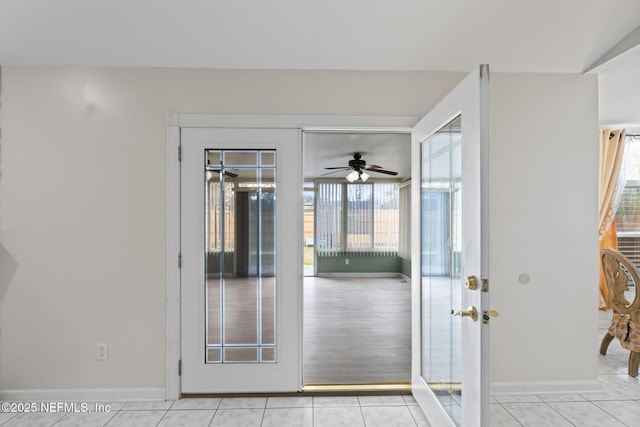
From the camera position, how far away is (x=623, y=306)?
118 inches

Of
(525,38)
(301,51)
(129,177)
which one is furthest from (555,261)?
(129,177)

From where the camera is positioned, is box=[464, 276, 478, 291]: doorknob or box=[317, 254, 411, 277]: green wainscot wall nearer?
box=[464, 276, 478, 291]: doorknob

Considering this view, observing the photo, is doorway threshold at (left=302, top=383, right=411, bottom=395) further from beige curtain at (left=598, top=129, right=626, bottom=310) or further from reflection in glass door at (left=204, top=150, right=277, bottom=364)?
beige curtain at (left=598, top=129, right=626, bottom=310)

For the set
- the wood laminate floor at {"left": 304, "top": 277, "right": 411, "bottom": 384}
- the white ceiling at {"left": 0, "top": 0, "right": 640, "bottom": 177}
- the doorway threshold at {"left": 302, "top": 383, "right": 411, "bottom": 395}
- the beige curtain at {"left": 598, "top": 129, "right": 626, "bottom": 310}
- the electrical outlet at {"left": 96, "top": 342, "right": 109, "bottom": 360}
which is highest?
the white ceiling at {"left": 0, "top": 0, "right": 640, "bottom": 177}

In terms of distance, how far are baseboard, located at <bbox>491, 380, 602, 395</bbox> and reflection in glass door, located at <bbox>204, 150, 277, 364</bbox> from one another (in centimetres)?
174

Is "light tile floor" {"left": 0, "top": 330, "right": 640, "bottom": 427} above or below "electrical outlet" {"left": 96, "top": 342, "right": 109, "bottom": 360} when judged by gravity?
below

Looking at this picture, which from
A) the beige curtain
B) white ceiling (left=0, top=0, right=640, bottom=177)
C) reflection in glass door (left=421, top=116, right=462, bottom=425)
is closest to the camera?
reflection in glass door (left=421, top=116, right=462, bottom=425)

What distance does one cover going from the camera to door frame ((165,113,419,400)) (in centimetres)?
249

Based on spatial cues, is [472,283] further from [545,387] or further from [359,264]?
[359,264]

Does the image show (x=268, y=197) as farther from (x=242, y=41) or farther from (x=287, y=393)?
(x=287, y=393)

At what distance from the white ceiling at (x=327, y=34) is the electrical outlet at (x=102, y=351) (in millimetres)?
2044

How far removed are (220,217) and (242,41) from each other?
124 centimetres

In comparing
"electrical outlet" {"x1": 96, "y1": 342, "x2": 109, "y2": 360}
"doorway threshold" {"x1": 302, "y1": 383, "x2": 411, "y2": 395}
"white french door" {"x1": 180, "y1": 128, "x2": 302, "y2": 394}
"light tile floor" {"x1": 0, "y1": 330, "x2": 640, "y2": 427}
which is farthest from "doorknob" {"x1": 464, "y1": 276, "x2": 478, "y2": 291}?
"electrical outlet" {"x1": 96, "y1": 342, "x2": 109, "y2": 360}

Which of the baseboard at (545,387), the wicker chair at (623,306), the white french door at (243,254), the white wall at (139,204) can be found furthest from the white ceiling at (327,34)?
the baseboard at (545,387)
